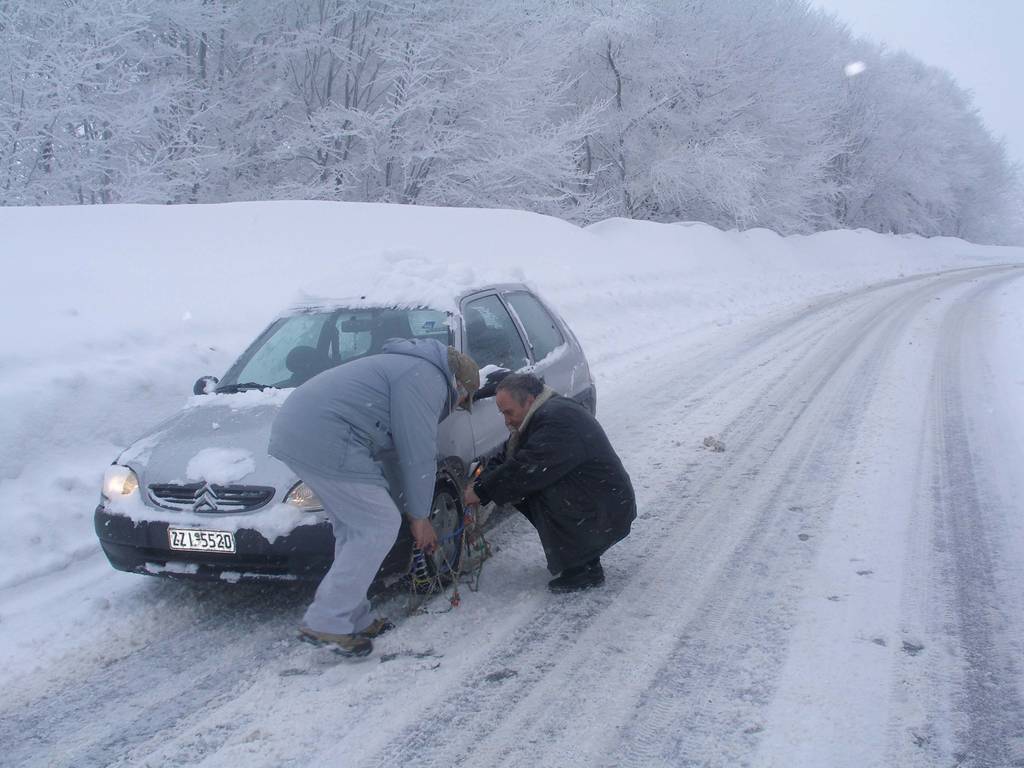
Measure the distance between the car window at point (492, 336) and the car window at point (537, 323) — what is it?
7.9 inches

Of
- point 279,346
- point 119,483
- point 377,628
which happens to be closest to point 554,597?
point 377,628

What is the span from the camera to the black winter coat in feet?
14.2

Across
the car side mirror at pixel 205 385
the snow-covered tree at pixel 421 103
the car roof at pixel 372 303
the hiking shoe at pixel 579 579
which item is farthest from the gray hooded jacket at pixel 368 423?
the snow-covered tree at pixel 421 103

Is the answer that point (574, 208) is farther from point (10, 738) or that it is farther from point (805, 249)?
point (10, 738)

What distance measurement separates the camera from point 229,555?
3.96 meters

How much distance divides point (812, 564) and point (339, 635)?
2.71 metres

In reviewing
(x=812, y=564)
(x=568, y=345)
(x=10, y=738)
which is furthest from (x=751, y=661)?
(x=568, y=345)

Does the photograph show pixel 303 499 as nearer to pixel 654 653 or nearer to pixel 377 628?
pixel 377 628

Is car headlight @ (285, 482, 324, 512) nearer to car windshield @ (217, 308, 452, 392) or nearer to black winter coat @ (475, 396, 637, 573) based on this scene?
black winter coat @ (475, 396, 637, 573)

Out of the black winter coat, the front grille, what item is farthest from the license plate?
the black winter coat

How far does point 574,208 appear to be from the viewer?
23.8m

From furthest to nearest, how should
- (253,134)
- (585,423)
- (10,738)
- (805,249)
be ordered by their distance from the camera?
(805,249)
(253,134)
(585,423)
(10,738)

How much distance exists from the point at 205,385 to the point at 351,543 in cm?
205

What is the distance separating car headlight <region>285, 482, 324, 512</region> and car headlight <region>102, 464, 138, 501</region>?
91 centimetres
